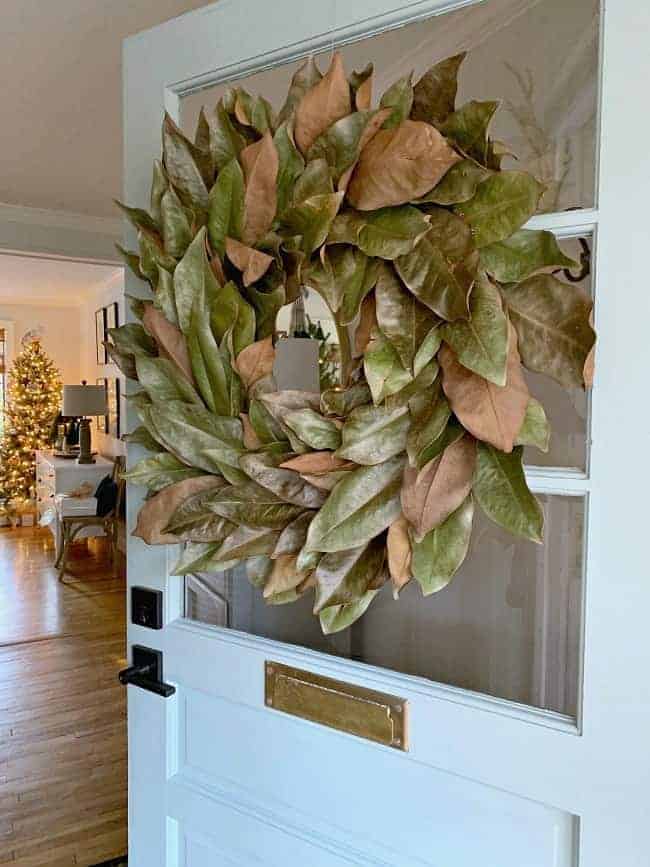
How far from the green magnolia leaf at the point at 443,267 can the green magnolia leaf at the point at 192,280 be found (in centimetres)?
32

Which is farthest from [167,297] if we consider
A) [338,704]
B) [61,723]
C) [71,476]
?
[71,476]

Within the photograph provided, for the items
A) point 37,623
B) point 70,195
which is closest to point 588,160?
point 70,195

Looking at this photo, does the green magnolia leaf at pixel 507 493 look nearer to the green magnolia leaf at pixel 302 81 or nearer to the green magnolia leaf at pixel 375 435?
the green magnolia leaf at pixel 375 435

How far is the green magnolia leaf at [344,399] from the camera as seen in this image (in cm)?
103

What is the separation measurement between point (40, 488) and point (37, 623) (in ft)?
10.2

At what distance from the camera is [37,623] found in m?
4.48

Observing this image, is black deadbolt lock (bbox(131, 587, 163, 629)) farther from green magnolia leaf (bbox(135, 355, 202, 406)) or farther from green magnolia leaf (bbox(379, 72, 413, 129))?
green magnolia leaf (bbox(379, 72, 413, 129))

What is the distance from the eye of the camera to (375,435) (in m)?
0.98

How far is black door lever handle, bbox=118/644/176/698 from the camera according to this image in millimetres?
1412

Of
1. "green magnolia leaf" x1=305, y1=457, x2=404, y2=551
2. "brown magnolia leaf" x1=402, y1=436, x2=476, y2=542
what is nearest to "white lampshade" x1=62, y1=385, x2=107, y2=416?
"green magnolia leaf" x1=305, y1=457, x2=404, y2=551

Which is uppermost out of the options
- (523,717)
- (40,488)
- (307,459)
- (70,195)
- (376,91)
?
(70,195)

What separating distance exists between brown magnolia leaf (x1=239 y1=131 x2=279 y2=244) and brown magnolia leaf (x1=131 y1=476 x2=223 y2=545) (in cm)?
39

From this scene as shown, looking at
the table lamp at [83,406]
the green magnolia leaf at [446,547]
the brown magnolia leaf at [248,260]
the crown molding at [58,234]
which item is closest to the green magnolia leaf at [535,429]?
the green magnolia leaf at [446,547]

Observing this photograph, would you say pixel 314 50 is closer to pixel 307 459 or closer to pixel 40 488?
pixel 307 459
